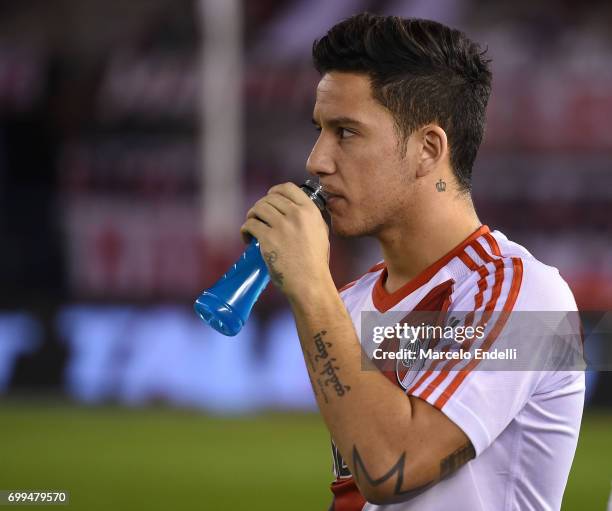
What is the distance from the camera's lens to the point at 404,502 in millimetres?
2217

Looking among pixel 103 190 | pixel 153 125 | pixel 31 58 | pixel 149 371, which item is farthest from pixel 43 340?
pixel 31 58

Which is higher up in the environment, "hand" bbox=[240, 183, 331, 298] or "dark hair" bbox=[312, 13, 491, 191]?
"dark hair" bbox=[312, 13, 491, 191]

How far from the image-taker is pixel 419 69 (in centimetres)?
248

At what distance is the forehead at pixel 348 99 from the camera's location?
7.91 feet

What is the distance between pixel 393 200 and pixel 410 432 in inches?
25.8

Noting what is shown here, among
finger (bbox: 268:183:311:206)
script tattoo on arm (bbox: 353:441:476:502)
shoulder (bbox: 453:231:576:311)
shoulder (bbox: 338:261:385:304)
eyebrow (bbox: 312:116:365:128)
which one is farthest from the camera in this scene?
shoulder (bbox: 338:261:385:304)

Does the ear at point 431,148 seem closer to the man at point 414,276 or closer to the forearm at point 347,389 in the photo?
the man at point 414,276

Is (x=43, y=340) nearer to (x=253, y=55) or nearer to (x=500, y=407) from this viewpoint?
(x=253, y=55)

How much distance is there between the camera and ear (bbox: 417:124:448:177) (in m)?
2.48

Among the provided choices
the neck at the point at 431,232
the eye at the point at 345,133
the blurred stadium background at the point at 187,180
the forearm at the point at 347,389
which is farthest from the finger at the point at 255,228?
the blurred stadium background at the point at 187,180

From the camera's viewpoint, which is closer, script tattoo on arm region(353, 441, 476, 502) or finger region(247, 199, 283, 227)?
script tattoo on arm region(353, 441, 476, 502)

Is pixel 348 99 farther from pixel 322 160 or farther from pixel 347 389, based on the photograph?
pixel 347 389

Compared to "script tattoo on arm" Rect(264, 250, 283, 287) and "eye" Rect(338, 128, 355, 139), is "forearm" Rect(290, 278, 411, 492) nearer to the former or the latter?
"script tattoo on arm" Rect(264, 250, 283, 287)

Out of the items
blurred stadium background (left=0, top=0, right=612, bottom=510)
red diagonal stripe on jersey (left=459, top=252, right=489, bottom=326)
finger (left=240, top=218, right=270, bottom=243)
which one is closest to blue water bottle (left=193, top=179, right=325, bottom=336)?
finger (left=240, top=218, right=270, bottom=243)
